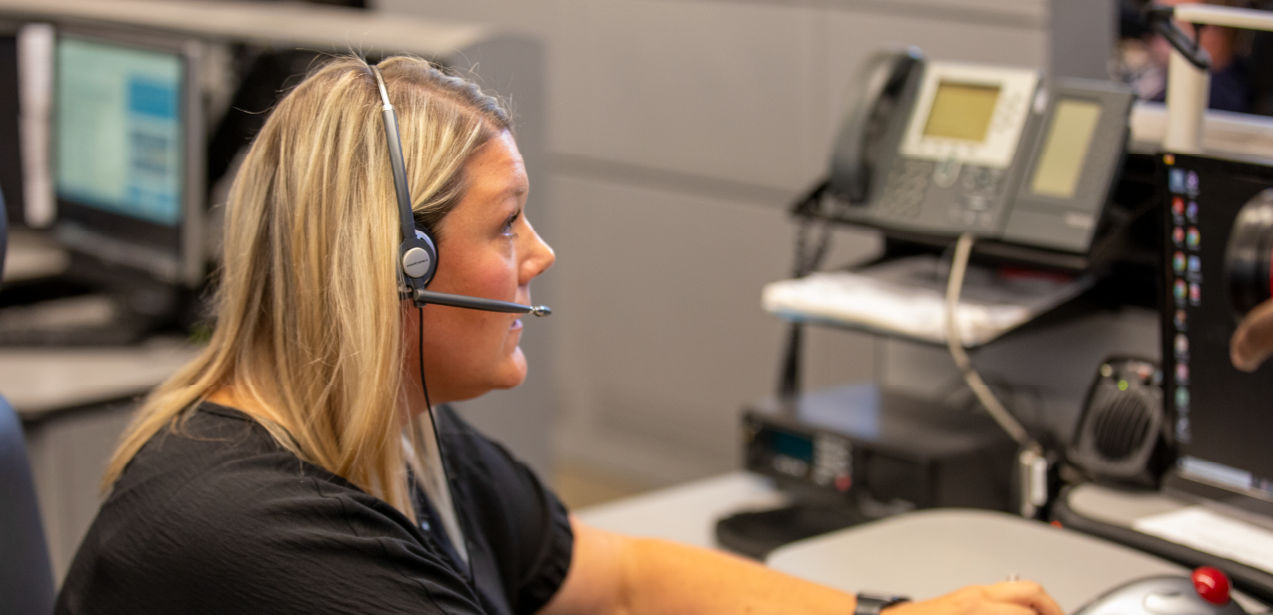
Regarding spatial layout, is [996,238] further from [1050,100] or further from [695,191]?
[695,191]

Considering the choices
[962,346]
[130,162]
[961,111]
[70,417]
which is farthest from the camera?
[130,162]

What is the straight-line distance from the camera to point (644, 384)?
11.4 ft

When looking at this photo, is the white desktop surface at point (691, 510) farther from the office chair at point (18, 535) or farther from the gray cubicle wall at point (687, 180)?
the gray cubicle wall at point (687, 180)

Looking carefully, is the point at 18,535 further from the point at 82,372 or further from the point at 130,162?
the point at 130,162

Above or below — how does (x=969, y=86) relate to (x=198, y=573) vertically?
above

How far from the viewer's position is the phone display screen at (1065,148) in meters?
1.48

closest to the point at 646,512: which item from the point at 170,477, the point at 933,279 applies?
the point at 933,279

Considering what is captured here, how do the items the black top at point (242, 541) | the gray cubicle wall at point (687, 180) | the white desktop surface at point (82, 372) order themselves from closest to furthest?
the black top at point (242, 541) → the white desktop surface at point (82, 372) → the gray cubicle wall at point (687, 180)

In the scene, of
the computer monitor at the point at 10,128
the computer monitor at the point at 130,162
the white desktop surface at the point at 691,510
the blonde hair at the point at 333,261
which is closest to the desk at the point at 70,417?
the computer monitor at the point at 130,162

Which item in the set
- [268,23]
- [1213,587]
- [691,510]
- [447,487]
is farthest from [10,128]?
[1213,587]

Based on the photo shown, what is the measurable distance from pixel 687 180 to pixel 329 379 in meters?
2.30

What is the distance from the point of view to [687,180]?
3.23 m

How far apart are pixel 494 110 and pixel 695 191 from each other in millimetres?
2195

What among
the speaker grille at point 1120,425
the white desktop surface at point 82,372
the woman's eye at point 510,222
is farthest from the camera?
the white desktop surface at point 82,372
